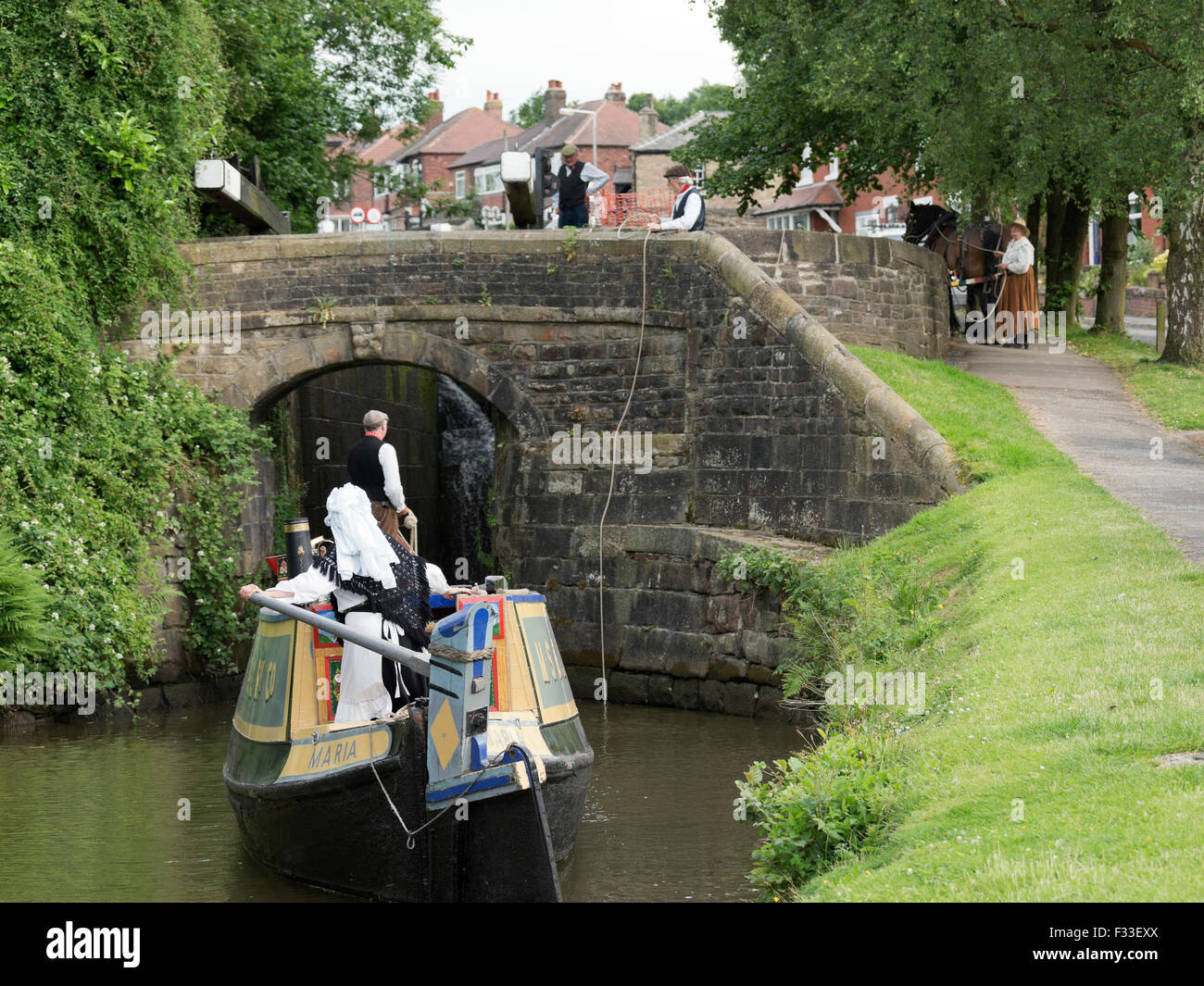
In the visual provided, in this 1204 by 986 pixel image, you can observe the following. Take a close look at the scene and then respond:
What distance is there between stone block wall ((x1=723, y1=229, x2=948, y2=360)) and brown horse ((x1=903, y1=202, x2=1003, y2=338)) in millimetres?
2249

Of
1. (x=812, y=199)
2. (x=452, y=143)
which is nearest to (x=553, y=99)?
(x=452, y=143)

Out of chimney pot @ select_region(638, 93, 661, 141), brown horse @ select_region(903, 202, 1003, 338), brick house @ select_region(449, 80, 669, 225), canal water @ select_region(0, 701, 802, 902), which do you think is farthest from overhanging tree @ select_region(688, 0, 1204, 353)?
chimney pot @ select_region(638, 93, 661, 141)

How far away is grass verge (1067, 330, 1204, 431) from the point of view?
15.1m

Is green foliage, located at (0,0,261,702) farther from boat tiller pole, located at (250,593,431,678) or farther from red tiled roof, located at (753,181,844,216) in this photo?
red tiled roof, located at (753,181,844,216)

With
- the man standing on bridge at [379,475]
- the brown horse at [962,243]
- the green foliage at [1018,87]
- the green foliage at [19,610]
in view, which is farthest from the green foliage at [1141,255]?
the man standing on bridge at [379,475]

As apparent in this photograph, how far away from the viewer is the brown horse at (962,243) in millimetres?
19453

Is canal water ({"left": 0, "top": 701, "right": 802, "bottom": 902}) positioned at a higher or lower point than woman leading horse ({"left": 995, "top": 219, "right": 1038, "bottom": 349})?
lower

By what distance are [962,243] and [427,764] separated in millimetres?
14353

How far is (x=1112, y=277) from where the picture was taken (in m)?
22.5

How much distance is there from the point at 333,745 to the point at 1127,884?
16.4 feet

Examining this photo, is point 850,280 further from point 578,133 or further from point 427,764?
point 578,133

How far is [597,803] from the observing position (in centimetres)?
1039
